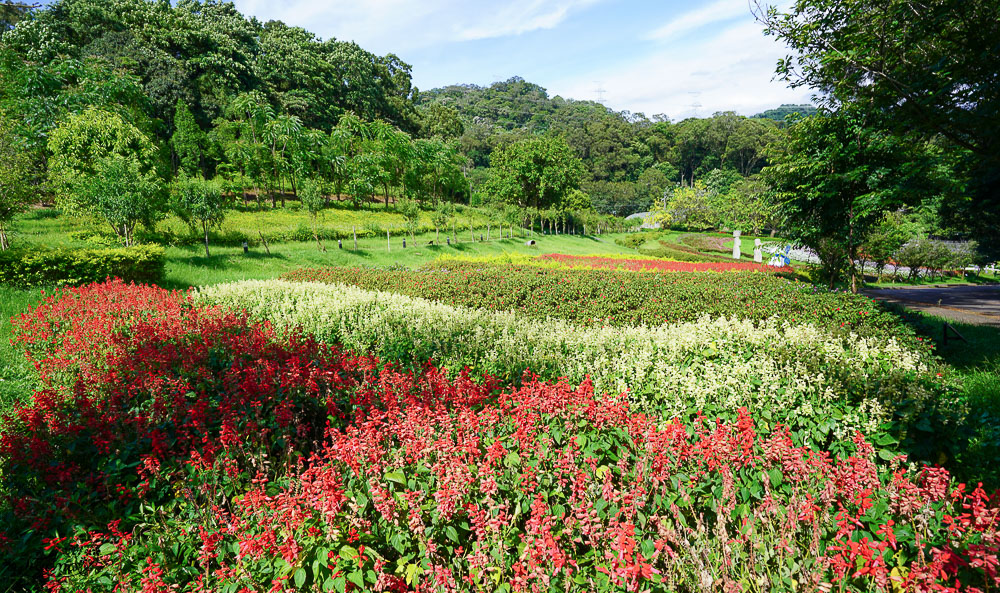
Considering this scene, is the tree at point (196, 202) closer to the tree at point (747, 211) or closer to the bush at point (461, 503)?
the bush at point (461, 503)

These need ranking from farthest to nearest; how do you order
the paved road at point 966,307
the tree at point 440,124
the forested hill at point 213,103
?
the tree at point 440,124, the forested hill at point 213,103, the paved road at point 966,307

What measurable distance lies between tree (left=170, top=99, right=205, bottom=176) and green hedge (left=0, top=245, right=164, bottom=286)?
87.2 feet

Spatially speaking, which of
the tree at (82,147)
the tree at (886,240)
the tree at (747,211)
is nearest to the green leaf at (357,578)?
the tree at (82,147)

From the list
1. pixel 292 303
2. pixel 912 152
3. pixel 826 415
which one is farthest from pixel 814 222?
pixel 292 303

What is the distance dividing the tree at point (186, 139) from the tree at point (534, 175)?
28.9m

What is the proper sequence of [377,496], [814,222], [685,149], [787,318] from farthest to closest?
[685,149]
[814,222]
[787,318]
[377,496]

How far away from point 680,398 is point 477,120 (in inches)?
5801

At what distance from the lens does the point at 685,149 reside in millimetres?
98125

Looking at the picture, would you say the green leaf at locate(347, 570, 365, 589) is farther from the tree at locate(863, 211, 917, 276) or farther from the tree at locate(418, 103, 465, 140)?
the tree at locate(418, 103, 465, 140)

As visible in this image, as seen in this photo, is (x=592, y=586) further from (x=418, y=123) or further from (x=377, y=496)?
(x=418, y=123)

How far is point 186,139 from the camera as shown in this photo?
110 ft

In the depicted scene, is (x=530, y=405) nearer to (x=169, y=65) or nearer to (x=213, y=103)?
(x=213, y=103)

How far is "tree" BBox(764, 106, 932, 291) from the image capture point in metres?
10.4

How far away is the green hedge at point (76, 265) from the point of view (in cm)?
1036
